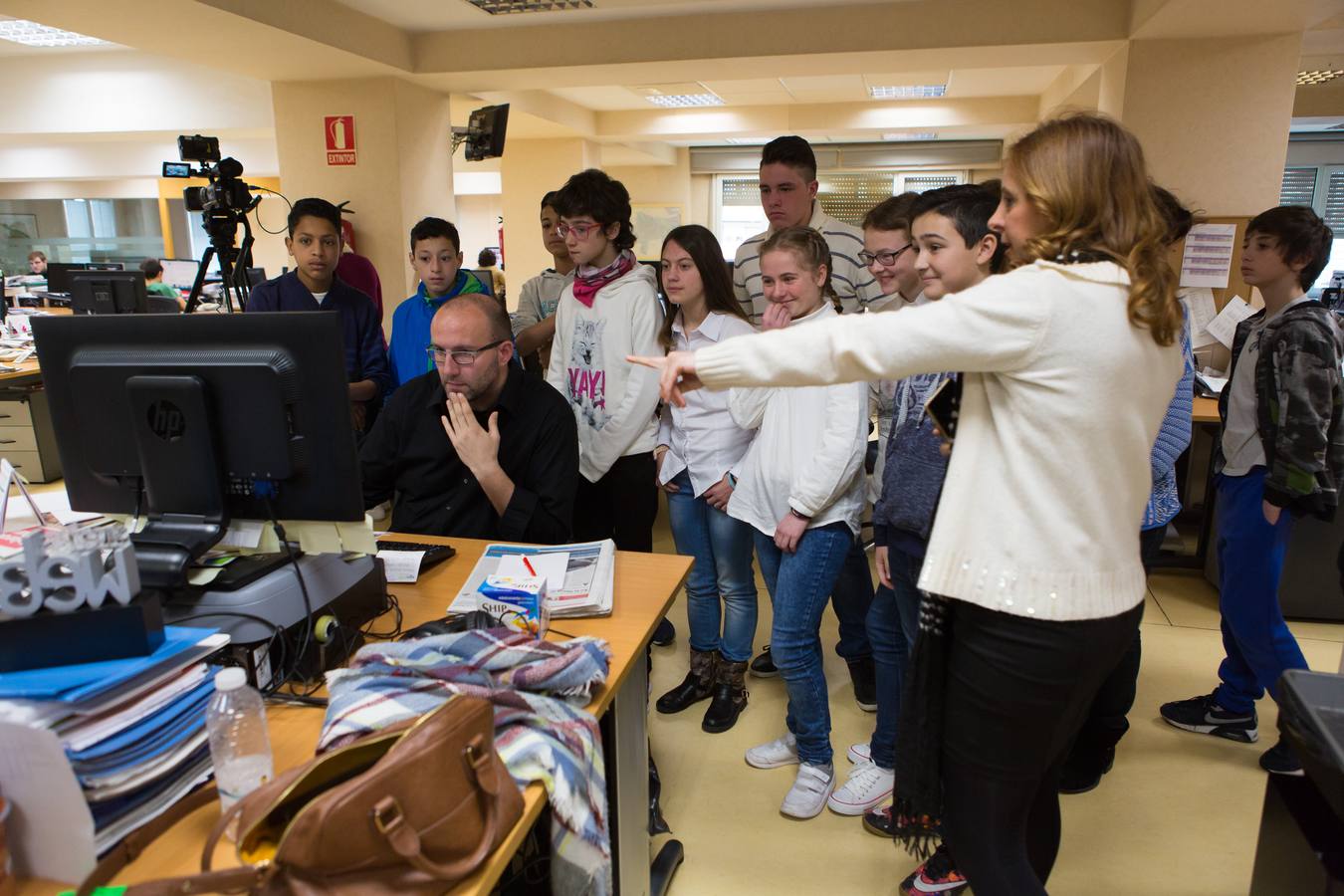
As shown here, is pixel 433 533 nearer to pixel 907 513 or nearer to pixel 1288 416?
pixel 907 513

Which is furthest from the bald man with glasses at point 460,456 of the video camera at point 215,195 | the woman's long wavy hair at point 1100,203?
the woman's long wavy hair at point 1100,203

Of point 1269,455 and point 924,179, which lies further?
point 924,179

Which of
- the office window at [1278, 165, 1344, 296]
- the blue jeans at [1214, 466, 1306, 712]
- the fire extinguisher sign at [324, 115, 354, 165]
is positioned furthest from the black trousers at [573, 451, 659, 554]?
the office window at [1278, 165, 1344, 296]

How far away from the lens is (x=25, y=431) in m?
5.09

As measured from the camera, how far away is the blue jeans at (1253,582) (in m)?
2.26

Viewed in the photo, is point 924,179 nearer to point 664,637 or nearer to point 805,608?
point 664,637

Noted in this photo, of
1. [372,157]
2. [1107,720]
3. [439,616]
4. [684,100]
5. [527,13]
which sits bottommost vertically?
[1107,720]

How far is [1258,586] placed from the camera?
2.26 metres

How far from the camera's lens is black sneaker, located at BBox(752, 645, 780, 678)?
280 cm

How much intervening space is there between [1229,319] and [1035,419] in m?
3.62

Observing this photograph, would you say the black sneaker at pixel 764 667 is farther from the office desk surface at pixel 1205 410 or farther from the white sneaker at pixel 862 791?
the office desk surface at pixel 1205 410

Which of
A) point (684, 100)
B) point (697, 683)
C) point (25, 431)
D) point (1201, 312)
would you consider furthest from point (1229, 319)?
point (25, 431)

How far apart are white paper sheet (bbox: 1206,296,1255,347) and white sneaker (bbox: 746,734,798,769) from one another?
3072 mm

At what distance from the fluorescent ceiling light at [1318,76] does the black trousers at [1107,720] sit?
19.7 ft
